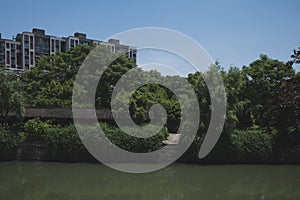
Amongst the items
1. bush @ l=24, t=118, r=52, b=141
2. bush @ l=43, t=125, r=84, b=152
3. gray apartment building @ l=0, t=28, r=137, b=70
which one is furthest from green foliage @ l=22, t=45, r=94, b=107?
gray apartment building @ l=0, t=28, r=137, b=70

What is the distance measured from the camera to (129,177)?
402 inches

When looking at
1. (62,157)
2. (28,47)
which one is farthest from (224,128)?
(28,47)

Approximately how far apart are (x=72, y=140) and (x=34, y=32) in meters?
42.2

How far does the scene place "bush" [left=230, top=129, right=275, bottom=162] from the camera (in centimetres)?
1238

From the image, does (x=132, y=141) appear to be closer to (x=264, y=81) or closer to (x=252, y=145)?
(x=252, y=145)

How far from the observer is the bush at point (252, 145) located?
40.6ft

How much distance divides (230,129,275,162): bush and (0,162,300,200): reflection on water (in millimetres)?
492

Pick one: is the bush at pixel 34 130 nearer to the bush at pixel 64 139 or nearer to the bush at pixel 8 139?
the bush at pixel 8 139

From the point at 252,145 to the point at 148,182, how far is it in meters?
5.03

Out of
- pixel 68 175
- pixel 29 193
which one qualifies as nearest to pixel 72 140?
pixel 68 175

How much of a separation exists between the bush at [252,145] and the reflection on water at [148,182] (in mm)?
492

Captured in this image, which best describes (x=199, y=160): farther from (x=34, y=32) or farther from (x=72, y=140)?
(x=34, y=32)

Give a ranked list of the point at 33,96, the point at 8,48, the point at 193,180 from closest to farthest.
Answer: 1. the point at 193,180
2. the point at 33,96
3. the point at 8,48

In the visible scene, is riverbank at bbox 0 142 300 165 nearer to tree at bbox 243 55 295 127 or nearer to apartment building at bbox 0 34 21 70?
tree at bbox 243 55 295 127
